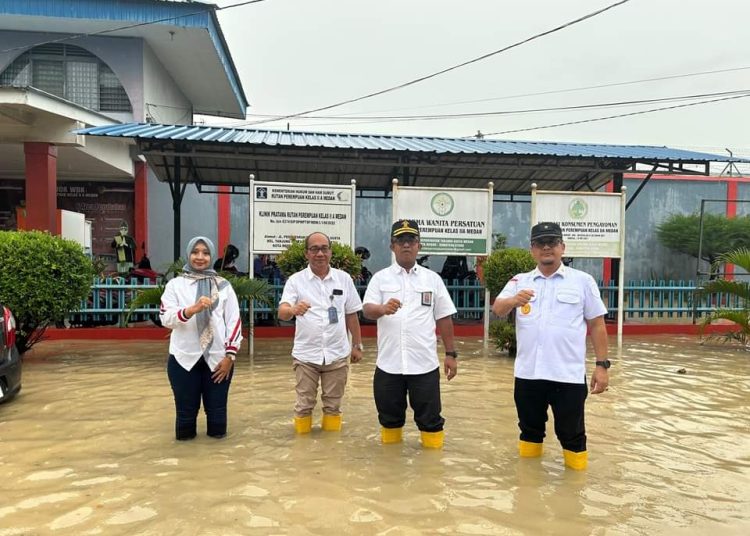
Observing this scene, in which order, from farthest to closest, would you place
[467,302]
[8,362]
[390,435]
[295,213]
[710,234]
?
[710,234]
[467,302]
[295,213]
[8,362]
[390,435]

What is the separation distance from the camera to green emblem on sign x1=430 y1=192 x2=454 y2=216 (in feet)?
29.3

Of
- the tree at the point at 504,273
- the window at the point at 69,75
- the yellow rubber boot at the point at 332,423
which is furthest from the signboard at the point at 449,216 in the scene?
the window at the point at 69,75

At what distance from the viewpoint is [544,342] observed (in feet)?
12.1

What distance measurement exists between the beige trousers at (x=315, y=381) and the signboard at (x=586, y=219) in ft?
18.9

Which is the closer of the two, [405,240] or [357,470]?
[357,470]

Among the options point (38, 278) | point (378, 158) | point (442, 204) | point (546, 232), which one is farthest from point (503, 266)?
point (38, 278)

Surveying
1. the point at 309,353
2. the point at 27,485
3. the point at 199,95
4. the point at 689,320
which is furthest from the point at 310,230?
the point at 199,95

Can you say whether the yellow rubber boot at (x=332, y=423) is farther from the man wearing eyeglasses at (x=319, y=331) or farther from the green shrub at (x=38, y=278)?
the green shrub at (x=38, y=278)

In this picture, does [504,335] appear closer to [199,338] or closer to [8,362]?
[199,338]

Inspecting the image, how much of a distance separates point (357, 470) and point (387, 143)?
7442 millimetres

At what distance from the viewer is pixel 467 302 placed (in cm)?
1051

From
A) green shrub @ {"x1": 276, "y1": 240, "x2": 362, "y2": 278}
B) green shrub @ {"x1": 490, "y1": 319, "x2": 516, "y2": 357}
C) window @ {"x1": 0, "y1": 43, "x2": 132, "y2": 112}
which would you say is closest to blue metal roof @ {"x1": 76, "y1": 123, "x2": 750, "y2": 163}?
green shrub @ {"x1": 276, "y1": 240, "x2": 362, "y2": 278}

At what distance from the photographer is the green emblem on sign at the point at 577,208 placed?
30.8ft

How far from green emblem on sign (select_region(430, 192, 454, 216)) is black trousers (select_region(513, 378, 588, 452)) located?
5.33 metres
